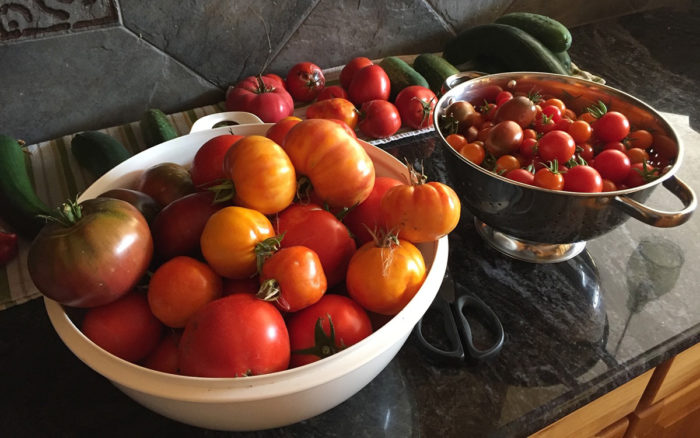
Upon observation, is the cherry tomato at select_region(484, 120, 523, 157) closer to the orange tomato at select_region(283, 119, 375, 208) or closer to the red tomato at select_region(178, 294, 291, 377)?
the orange tomato at select_region(283, 119, 375, 208)

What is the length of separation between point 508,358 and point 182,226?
1.30ft

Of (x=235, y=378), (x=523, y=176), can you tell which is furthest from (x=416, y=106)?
(x=235, y=378)

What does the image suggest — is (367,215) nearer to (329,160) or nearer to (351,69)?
(329,160)

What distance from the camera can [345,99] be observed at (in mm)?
1036

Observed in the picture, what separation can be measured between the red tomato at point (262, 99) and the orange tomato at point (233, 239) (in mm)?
512

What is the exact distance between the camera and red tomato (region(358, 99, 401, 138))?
97 cm

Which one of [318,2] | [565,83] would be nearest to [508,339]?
[565,83]

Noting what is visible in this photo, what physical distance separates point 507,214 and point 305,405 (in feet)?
1.14

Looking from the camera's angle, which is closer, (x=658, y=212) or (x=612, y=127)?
(x=658, y=212)

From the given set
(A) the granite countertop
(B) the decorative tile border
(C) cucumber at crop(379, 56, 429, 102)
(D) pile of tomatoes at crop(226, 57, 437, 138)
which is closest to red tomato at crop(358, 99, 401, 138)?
(D) pile of tomatoes at crop(226, 57, 437, 138)

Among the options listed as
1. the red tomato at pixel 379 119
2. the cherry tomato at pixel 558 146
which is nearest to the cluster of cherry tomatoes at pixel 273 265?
the cherry tomato at pixel 558 146

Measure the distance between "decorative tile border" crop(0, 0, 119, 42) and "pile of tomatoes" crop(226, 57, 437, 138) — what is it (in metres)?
0.26

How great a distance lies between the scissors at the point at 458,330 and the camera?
59cm

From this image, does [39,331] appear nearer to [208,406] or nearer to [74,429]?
[74,429]
